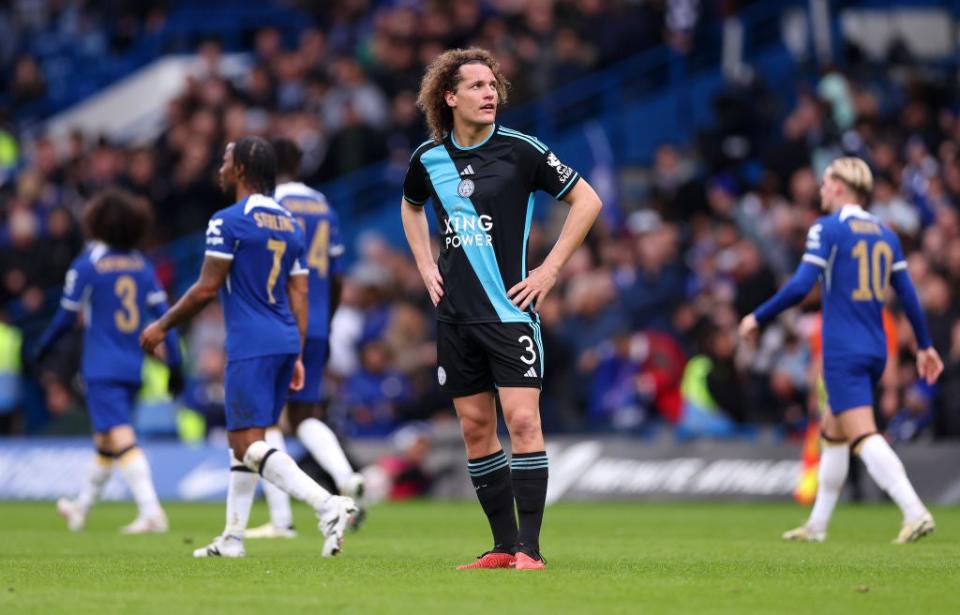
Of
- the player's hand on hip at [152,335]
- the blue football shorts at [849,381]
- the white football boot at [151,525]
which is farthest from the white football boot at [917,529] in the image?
the white football boot at [151,525]

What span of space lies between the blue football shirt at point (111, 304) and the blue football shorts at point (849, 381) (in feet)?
17.4

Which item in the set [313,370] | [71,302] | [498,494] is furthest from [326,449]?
[498,494]

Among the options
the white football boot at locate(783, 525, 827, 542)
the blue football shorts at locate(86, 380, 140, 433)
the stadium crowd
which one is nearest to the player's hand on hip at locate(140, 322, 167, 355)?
the blue football shorts at locate(86, 380, 140, 433)

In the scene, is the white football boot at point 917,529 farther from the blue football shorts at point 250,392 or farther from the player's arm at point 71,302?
the player's arm at point 71,302

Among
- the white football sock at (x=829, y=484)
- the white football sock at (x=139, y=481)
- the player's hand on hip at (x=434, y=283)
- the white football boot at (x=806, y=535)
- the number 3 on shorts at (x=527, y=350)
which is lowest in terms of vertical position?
the white football boot at (x=806, y=535)

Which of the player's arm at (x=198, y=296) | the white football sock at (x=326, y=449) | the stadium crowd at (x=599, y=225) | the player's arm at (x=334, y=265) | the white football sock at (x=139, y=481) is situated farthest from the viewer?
the stadium crowd at (x=599, y=225)

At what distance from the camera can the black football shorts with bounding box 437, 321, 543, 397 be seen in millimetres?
8984

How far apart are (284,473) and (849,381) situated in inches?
163

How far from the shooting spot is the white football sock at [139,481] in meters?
13.6

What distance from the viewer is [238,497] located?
10.4m

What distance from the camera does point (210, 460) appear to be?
2002 centimetres

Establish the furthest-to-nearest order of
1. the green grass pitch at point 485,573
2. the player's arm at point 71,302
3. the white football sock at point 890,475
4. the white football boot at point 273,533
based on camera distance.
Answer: the player's arm at point 71,302, the white football boot at point 273,533, the white football sock at point 890,475, the green grass pitch at point 485,573

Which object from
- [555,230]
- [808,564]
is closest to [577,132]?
[555,230]

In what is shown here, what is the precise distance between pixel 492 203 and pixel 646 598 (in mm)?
2387
